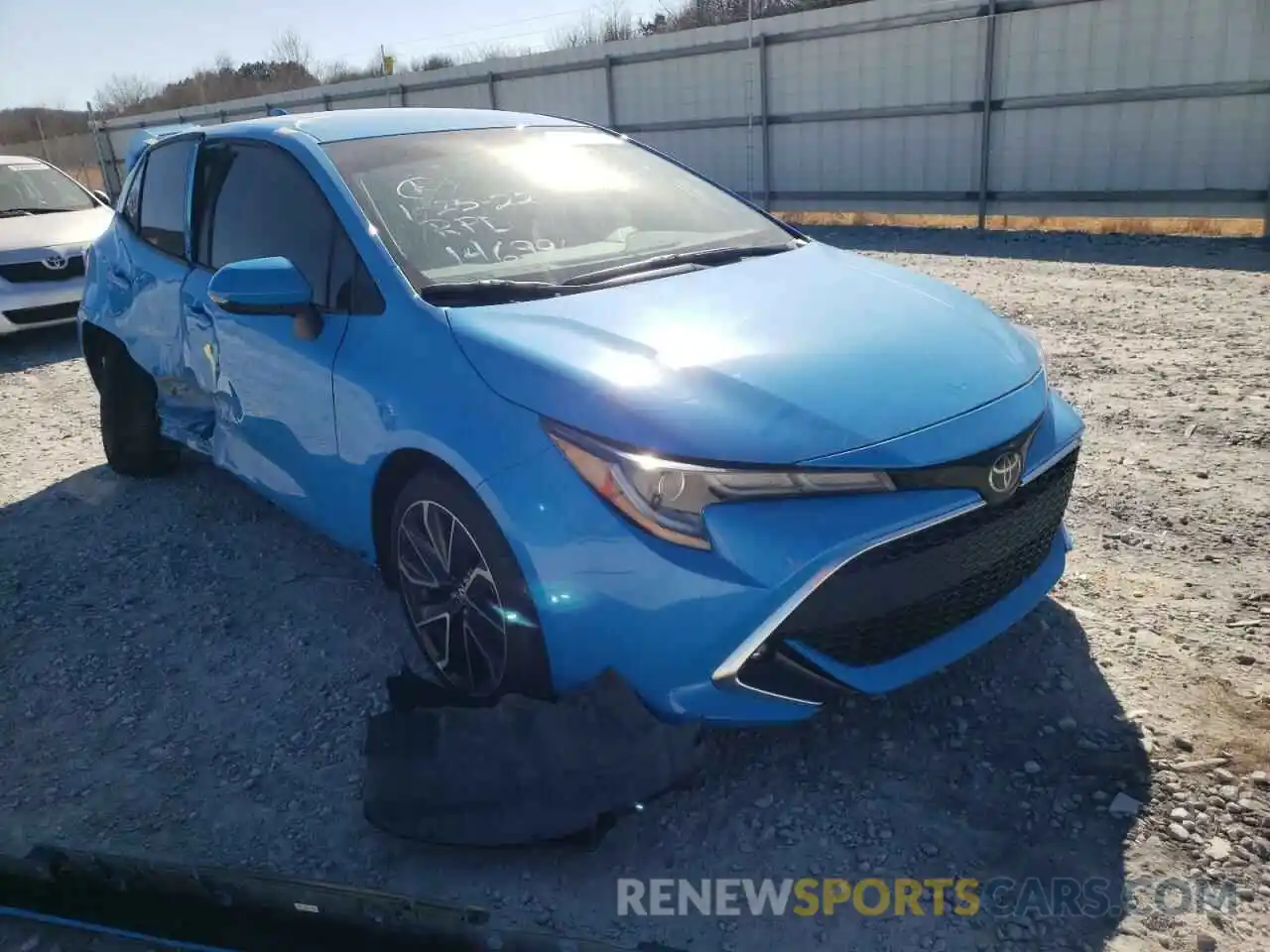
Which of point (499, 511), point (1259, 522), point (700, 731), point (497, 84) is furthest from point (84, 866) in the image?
point (497, 84)

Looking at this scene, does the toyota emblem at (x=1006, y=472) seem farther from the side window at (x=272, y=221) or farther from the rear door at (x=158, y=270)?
the rear door at (x=158, y=270)

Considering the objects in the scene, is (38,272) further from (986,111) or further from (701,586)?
(986,111)

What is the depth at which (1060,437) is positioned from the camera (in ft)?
8.61

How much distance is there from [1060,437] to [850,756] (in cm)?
103

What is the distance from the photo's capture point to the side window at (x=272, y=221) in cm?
300

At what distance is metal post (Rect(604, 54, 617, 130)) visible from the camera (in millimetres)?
14820

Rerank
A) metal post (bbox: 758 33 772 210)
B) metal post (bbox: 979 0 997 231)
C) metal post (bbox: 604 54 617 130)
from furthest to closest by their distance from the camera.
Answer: metal post (bbox: 604 54 617 130) → metal post (bbox: 758 33 772 210) → metal post (bbox: 979 0 997 231)

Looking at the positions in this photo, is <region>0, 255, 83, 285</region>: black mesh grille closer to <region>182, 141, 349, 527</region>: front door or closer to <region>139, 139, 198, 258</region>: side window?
<region>139, 139, 198, 258</region>: side window

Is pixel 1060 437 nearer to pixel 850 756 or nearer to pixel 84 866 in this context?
pixel 850 756

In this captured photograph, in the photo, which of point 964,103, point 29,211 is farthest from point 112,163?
point 964,103

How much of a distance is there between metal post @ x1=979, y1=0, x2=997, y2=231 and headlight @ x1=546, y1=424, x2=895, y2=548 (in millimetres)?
10183

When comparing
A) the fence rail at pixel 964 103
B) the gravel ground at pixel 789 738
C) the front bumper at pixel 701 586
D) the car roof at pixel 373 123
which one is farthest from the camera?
the fence rail at pixel 964 103

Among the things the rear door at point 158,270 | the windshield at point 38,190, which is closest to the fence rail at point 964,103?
the windshield at point 38,190

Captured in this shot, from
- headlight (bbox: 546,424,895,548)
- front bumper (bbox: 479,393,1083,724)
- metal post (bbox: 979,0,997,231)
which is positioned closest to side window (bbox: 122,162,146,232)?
front bumper (bbox: 479,393,1083,724)
